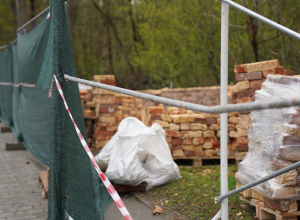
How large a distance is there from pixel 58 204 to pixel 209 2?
15.3 metres

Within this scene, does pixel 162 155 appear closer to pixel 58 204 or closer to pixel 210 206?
pixel 210 206

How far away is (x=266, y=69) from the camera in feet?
14.8

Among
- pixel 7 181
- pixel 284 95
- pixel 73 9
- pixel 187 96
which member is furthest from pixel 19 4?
pixel 73 9

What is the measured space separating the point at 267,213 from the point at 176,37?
1652cm

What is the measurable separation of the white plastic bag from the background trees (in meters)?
5.51

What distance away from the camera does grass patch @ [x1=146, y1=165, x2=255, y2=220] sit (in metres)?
4.03

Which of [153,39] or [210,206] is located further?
[153,39]

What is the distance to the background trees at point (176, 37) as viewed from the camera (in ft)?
44.4

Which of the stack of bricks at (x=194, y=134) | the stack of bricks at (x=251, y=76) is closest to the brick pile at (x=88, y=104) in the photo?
the stack of bricks at (x=194, y=134)

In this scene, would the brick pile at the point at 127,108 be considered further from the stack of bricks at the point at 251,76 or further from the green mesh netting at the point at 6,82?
the stack of bricks at the point at 251,76

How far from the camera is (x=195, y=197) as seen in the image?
4.59 metres

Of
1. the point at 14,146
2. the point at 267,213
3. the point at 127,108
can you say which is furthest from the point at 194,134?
the point at 14,146

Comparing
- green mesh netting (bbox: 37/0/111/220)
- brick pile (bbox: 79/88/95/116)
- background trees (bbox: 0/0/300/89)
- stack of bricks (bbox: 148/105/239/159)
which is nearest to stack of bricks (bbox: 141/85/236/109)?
background trees (bbox: 0/0/300/89)

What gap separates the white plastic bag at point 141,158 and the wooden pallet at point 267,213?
60.5 inches
